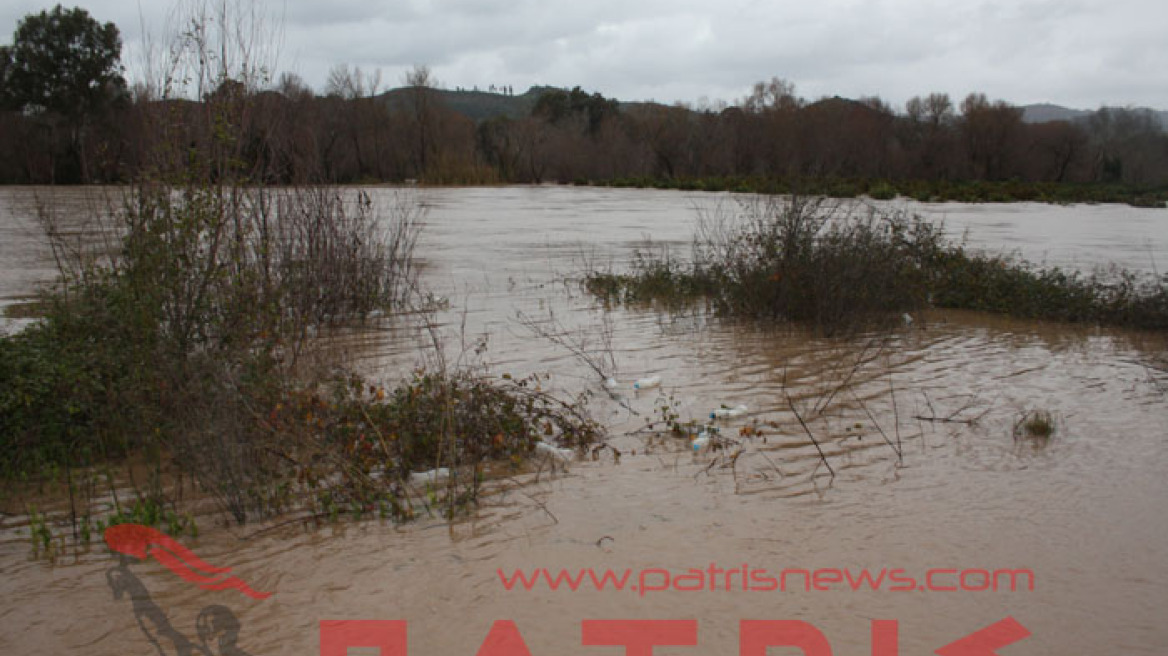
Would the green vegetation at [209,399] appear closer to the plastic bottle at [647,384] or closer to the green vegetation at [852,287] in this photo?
the plastic bottle at [647,384]

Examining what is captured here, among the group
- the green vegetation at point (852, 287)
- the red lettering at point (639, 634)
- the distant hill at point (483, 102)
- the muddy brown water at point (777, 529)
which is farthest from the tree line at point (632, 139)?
the distant hill at point (483, 102)

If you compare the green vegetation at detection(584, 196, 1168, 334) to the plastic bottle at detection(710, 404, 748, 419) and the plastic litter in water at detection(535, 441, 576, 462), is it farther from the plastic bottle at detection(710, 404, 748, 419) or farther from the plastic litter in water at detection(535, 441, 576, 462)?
the plastic litter in water at detection(535, 441, 576, 462)

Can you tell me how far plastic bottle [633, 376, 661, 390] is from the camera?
7.62 metres

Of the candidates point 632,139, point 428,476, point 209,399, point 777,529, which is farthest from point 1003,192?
point 209,399

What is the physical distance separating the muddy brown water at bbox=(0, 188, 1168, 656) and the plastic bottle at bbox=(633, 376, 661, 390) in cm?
13

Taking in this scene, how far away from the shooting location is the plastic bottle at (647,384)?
7625 millimetres

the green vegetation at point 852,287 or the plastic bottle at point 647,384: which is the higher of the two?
the green vegetation at point 852,287

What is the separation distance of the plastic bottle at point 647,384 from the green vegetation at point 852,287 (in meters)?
3.03

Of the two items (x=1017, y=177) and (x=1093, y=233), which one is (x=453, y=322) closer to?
(x=1093, y=233)

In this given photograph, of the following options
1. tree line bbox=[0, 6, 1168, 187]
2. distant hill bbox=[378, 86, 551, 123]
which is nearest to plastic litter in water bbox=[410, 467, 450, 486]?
tree line bbox=[0, 6, 1168, 187]

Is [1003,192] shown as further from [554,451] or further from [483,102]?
[483,102]

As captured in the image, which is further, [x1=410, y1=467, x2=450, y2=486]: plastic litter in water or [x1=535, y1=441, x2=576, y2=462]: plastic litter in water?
[x1=535, y1=441, x2=576, y2=462]: plastic litter in water

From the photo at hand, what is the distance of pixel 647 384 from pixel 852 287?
3639 millimetres

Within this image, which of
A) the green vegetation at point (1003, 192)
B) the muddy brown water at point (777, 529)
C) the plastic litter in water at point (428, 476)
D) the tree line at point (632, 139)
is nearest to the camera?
the muddy brown water at point (777, 529)
